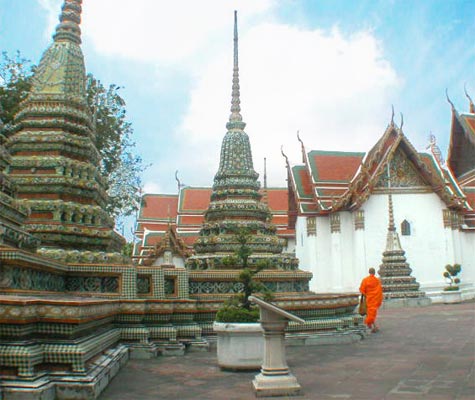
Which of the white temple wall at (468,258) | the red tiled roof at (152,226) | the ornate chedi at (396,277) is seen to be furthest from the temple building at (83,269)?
the red tiled roof at (152,226)

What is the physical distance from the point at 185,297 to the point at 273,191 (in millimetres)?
27782

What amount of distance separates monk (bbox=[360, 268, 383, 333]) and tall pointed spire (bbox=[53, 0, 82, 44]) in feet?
22.6

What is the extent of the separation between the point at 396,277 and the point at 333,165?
7.94 metres

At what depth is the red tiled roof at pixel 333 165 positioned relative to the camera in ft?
84.9

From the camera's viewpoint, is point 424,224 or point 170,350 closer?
point 170,350

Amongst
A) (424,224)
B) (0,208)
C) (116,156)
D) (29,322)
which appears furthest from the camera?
(424,224)

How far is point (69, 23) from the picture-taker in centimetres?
976

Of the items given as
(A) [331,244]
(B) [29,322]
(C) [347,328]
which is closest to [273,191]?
(A) [331,244]

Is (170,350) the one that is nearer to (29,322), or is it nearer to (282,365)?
(282,365)

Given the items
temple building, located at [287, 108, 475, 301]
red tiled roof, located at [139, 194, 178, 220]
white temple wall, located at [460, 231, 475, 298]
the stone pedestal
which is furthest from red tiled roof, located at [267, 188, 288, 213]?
the stone pedestal

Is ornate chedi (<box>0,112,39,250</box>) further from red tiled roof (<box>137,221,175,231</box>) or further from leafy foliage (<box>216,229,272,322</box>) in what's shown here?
red tiled roof (<box>137,221,175,231</box>)

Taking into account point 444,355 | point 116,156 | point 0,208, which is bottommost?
point 444,355

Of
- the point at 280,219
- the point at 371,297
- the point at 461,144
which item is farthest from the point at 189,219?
the point at 371,297

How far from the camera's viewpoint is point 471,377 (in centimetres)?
481
